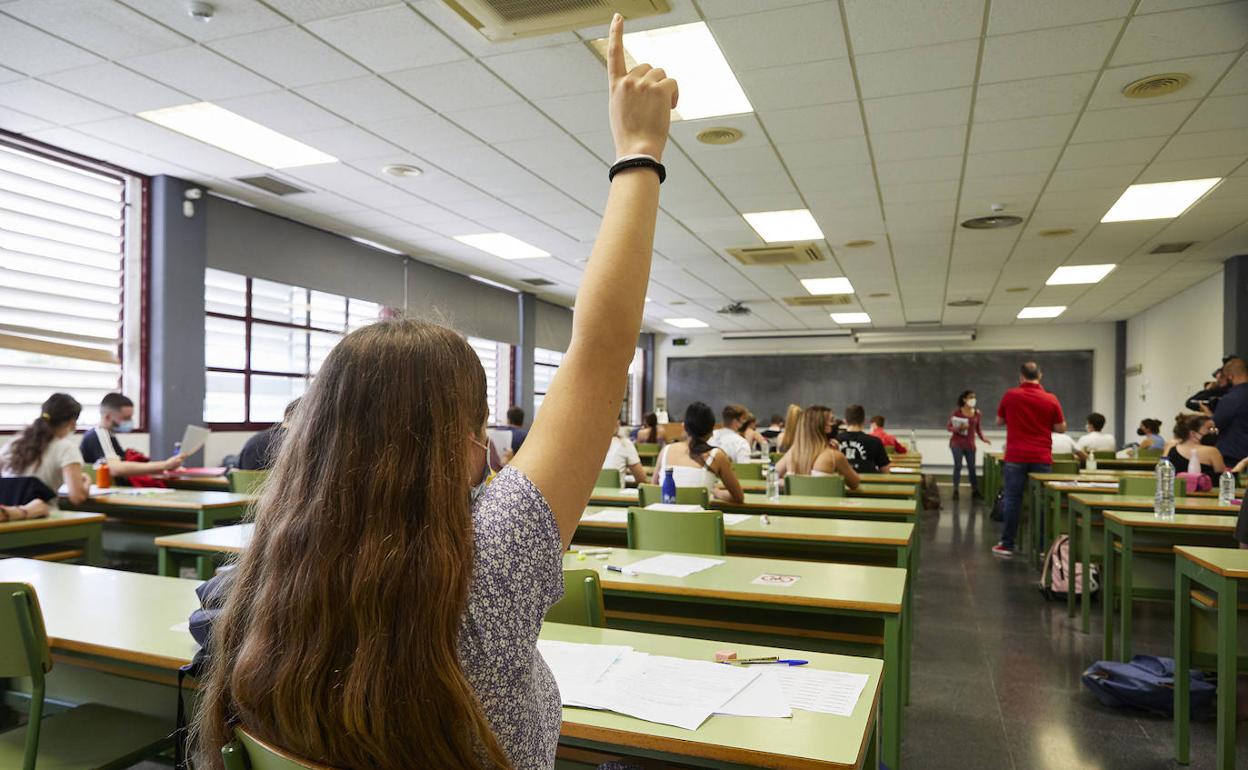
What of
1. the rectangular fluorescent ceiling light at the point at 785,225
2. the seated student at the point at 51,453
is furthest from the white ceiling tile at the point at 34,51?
the rectangular fluorescent ceiling light at the point at 785,225

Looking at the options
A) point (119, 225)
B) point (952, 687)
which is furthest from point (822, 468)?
point (119, 225)

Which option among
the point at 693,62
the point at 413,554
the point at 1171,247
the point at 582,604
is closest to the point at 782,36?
the point at 693,62

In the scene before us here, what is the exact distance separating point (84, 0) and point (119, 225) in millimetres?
2904

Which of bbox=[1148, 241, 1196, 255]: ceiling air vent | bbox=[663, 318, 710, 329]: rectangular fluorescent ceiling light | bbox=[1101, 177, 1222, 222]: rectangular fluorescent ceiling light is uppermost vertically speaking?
bbox=[1101, 177, 1222, 222]: rectangular fluorescent ceiling light

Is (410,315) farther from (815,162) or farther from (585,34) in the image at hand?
(815,162)

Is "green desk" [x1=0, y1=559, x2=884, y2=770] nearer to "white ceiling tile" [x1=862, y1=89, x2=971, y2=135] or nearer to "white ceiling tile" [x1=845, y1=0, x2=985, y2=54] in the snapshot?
"white ceiling tile" [x1=845, y1=0, x2=985, y2=54]

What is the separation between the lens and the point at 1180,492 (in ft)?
15.3

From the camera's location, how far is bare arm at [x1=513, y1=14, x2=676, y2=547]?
0.75m

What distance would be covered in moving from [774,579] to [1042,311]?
38.6 feet

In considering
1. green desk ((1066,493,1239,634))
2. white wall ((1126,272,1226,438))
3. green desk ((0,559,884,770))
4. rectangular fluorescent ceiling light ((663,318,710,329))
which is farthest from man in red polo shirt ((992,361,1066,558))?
rectangular fluorescent ceiling light ((663,318,710,329))

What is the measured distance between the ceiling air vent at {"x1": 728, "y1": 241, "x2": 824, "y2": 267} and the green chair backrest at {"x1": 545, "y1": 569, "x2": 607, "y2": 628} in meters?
6.36

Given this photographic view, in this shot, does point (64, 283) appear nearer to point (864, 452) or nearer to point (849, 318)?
point (864, 452)

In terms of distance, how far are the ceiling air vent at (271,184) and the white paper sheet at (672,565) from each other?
484 cm

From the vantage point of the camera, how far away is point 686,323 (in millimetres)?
14078
